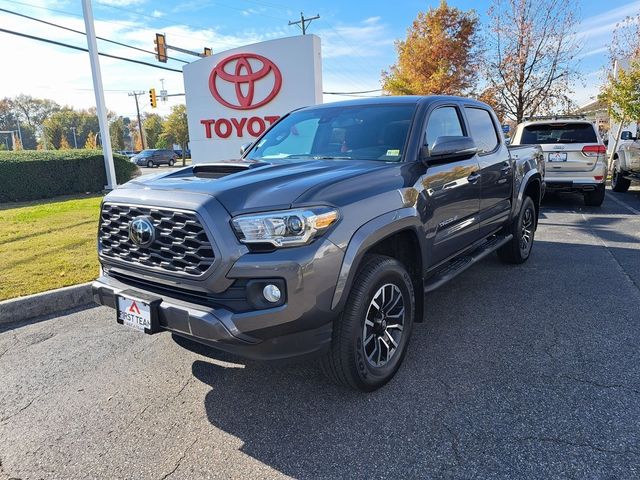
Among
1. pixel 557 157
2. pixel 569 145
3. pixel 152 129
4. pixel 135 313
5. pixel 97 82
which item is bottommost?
pixel 135 313

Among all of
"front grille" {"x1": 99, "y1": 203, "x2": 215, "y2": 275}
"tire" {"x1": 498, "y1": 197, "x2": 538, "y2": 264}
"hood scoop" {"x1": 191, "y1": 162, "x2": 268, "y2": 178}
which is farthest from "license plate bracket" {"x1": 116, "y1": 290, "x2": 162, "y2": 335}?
"tire" {"x1": 498, "y1": 197, "x2": 538, "y2": 264}

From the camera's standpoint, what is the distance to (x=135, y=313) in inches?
104

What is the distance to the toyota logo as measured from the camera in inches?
364

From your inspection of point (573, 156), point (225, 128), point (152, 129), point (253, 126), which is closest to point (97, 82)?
point (225, 128)

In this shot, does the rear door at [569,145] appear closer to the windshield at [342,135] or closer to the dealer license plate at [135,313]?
the windshield at [342,135]

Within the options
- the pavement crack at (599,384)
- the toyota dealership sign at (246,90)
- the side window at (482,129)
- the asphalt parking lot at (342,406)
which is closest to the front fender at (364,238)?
the asphalt parking lot at (342,406)

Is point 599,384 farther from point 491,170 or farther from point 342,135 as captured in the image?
point 342,135

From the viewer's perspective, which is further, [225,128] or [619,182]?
[619,182]

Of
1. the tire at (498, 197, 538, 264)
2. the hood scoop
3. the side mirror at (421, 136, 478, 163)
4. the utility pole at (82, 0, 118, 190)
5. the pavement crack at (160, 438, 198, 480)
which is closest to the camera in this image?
the pavement crack at (160, 438, 198, 480)

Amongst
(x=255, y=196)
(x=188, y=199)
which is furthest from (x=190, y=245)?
(x=255, y=196)

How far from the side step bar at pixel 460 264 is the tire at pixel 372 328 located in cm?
44

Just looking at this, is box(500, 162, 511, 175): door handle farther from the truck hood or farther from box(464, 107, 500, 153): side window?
the truck hood

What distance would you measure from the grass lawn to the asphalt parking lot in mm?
812

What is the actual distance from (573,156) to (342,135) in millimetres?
7679
